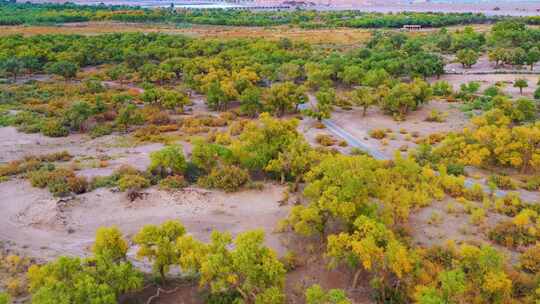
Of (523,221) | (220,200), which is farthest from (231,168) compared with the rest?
(523,221)

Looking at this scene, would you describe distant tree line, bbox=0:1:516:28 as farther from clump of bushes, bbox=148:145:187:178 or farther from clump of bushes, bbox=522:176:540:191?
clump of bushes, bbox=148:145:187:178

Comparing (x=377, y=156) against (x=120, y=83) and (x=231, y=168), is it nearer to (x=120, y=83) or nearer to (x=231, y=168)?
(x=231, y=168)

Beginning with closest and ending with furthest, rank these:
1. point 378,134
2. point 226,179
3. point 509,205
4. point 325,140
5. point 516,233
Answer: point 516,233 → point 509,205 → point 226,179 → point 325,140 → point 378,134

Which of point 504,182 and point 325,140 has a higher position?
point 325,140

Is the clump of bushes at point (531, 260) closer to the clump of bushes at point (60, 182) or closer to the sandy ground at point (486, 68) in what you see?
the clump of bushes at point (60, 182)

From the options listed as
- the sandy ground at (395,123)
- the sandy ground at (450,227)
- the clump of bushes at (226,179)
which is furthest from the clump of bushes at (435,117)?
the clump of bushes at (226,179)

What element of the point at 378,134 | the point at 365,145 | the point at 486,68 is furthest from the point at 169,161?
the point at 486,68

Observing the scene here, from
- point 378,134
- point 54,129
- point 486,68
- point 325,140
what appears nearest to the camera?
point 325,140

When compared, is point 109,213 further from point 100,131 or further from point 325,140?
point 325,140

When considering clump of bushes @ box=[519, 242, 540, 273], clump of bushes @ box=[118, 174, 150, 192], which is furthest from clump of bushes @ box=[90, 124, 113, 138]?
clump of bushes @ box=[519, 242, 540, 273]
